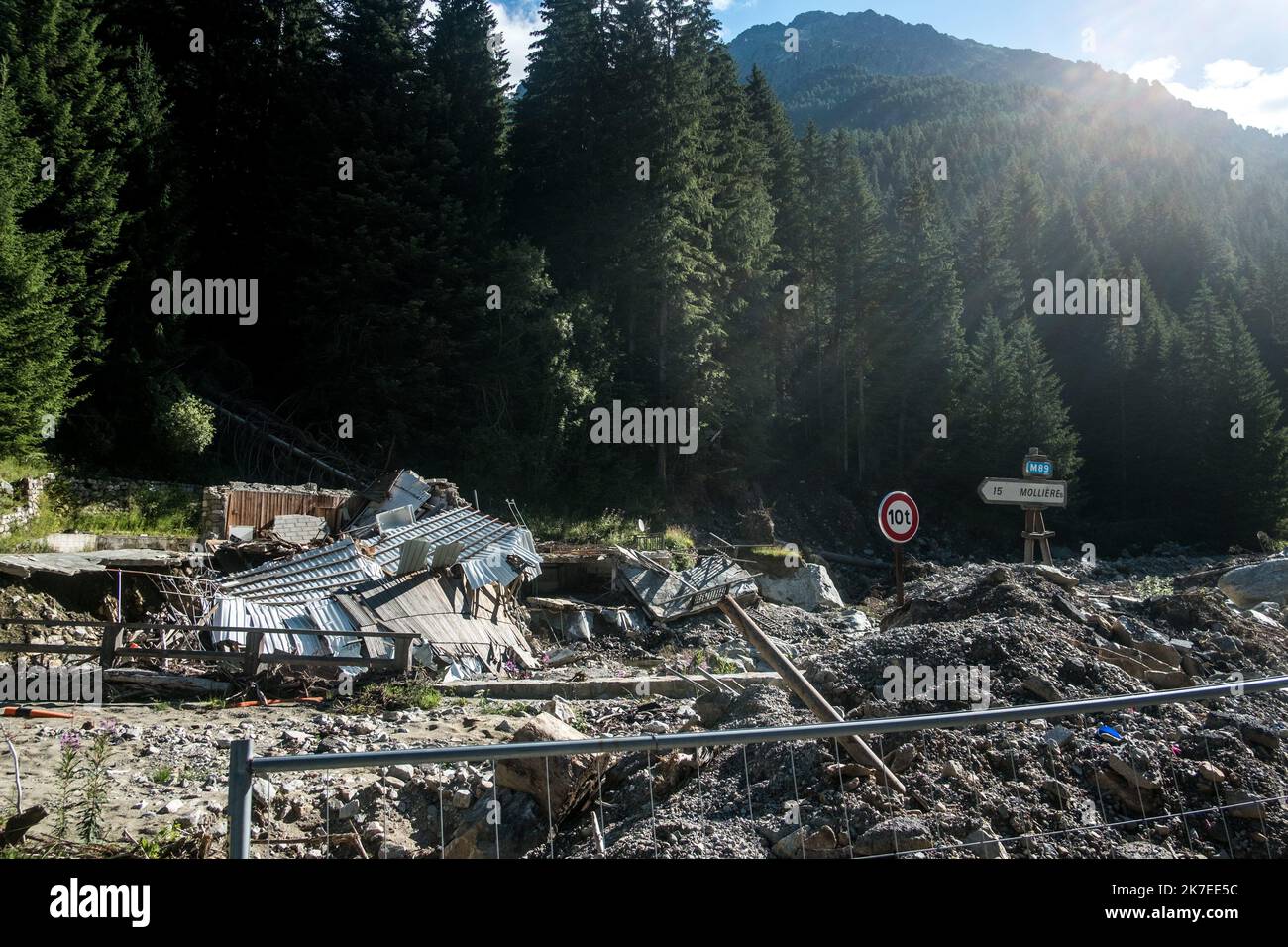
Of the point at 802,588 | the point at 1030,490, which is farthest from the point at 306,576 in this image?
the point at 802,588

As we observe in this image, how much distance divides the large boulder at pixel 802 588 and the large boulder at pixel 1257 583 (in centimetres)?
903

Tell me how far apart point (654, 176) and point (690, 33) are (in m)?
6.37

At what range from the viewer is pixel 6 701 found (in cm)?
934

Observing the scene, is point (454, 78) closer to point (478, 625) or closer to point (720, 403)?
point (720, 403)

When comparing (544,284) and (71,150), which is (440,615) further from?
(544,284)

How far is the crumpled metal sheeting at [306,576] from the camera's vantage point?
12.0 metres

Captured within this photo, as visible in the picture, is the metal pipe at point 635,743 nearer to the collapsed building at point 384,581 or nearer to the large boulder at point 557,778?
the large boulder at point 557,778

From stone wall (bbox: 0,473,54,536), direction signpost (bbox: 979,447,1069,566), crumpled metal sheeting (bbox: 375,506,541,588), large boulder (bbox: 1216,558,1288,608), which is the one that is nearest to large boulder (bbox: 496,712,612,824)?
crumpled metal sheeting (bbox: 375,506,541,588)

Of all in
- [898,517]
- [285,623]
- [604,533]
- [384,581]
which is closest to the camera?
[898,517]

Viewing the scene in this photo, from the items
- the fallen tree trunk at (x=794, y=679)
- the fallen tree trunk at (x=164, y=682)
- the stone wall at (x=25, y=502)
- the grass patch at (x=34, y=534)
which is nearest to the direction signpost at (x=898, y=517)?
the fallen tree trunk at (x=794, y=679)

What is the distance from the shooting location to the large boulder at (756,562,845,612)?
23.1m

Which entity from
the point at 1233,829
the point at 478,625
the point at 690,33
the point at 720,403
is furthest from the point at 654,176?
the point at 1233,829

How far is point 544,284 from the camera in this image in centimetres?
2811

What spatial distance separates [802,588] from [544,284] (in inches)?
512
